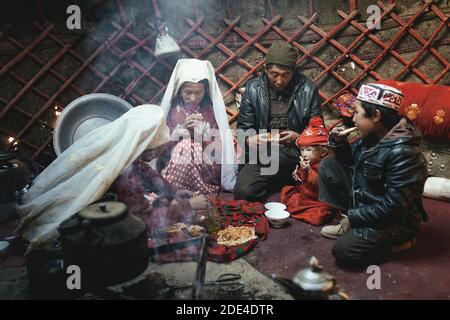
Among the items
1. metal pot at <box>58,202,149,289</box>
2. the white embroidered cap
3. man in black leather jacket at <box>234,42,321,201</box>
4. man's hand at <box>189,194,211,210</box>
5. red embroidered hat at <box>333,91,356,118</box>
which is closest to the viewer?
metal pot at <box>58,202,149,289</box>

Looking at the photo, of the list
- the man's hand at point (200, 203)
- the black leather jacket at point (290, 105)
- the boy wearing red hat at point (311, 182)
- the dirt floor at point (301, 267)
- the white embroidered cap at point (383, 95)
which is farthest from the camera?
the black leather jacket at point (290, 105)

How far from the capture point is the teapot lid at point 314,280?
4.23 feet

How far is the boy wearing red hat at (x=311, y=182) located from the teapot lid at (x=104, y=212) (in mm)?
1404

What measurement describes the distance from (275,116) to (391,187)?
1.47 metres

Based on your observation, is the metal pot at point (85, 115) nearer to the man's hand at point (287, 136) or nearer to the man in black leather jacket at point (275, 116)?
the man in black leather jacket at point (275, 116)

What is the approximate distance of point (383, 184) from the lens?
195 centimetres

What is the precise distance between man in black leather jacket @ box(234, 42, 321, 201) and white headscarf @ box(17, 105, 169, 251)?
109cm

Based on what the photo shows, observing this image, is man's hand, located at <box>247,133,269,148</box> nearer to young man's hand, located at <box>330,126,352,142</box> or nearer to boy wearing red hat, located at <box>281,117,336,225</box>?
boy wearing red hat, located at <box>281,117,336,225</box>

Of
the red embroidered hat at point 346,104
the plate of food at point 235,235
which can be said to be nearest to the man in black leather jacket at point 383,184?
the plate of food at point 235,235

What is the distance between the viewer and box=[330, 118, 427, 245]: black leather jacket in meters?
1.82

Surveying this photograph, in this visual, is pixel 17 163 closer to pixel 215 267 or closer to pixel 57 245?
pixel 57 245

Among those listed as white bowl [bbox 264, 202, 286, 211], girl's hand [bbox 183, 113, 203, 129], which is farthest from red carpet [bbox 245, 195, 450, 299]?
girl's hand [bbox 183, 113, 203, 129]

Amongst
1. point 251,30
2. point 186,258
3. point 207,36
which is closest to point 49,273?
point 186,258
